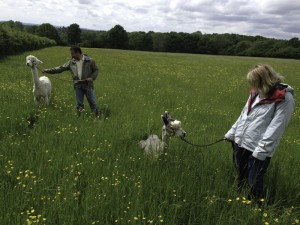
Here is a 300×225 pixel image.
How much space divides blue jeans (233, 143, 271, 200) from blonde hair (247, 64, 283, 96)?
0.95 metres

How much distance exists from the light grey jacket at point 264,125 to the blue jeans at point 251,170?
6.3 inches

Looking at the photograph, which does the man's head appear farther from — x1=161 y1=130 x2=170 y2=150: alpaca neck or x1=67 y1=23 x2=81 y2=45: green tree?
x1=67 y1=23 x2=81 y2=45: green tree

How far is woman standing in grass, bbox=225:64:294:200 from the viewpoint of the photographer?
14.0 feet

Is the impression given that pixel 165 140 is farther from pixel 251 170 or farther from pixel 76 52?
pixel 76 52

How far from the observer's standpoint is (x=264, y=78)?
435cm

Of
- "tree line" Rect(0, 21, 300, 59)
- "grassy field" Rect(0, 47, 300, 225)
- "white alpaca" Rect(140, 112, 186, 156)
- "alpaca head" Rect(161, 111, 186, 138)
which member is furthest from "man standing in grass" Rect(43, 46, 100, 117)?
"tree line" Rect(0, 21, 300, 59)

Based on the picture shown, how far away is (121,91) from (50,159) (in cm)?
870

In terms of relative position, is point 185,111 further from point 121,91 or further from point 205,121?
point 121,91

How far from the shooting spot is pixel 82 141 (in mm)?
6285

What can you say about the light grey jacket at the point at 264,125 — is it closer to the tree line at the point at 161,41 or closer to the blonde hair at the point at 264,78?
Answer: the blonde hair at the point at 264,78

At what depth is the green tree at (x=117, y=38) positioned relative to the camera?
3612 inches

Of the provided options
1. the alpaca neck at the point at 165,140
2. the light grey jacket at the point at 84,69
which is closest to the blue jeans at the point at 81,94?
the light grey jacket at the point at 84,69

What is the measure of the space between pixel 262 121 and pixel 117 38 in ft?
300

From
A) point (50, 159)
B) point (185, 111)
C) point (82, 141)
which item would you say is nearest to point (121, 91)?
point (185, 111)
